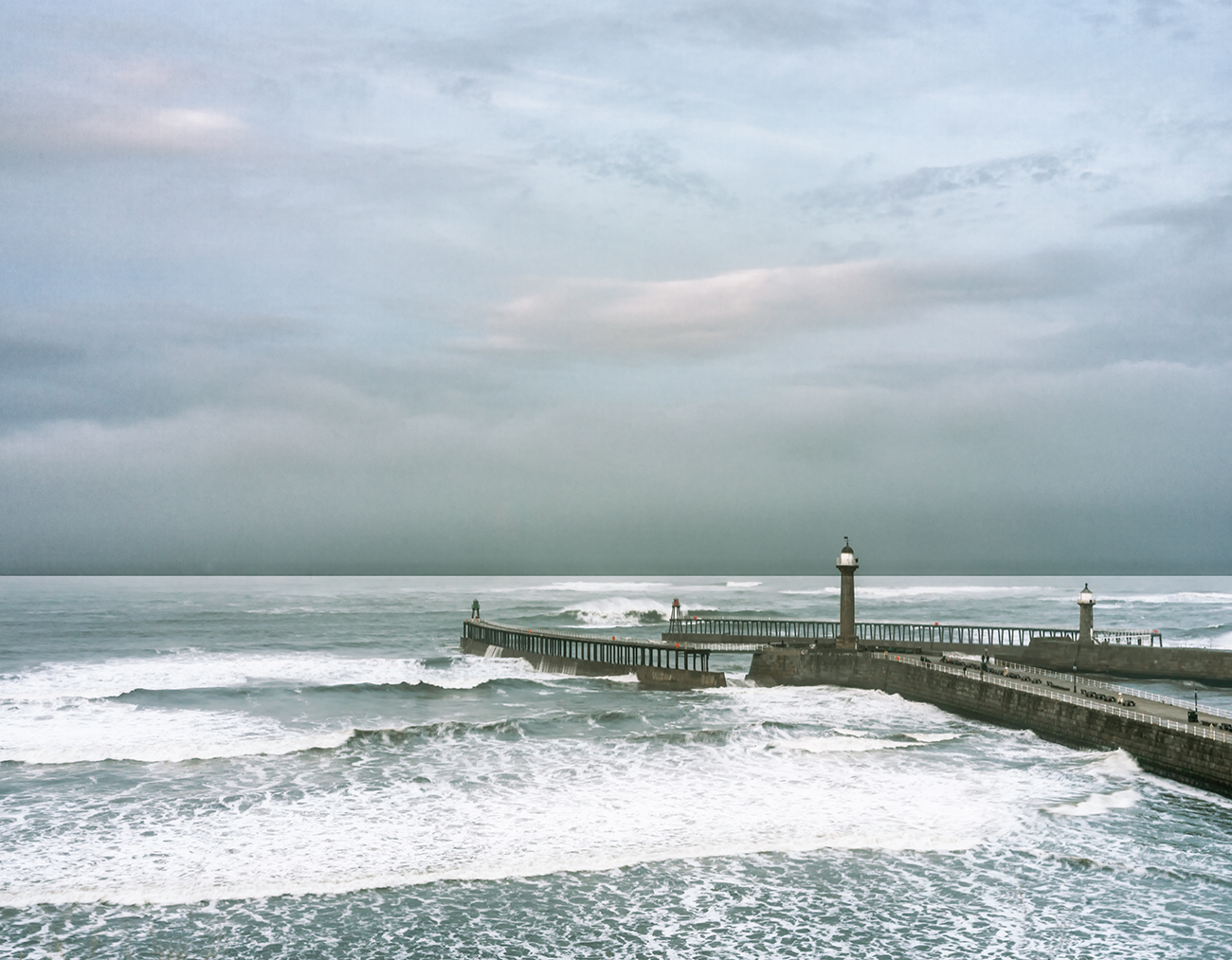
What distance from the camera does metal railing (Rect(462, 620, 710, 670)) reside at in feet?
153

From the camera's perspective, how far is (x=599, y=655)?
53062mm

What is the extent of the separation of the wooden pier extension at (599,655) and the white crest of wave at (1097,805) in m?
22.3

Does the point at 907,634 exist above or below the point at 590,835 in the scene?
below

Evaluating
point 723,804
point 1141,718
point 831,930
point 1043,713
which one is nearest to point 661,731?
point 723,804

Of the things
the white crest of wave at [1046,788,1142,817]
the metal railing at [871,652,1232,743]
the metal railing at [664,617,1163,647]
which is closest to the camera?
the white crest of wave at [1046,788,1142,817]

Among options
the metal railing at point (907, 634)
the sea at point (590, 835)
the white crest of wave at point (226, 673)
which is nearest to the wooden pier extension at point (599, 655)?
the white crest of wave at point (226, 673)

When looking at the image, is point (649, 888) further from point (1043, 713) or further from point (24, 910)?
point (1043, 713)

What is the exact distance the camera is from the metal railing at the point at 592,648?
4669 centimetres

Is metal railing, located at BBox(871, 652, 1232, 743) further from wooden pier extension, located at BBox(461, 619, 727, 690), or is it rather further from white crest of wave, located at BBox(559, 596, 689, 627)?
white crest of wave, located at BBox(559, 596, 689, 627)

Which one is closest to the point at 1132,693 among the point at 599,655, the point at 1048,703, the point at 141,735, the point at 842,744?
the point at 1048,703

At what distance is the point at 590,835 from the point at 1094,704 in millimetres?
16429

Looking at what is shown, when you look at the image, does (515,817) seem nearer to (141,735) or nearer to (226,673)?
(141,735)

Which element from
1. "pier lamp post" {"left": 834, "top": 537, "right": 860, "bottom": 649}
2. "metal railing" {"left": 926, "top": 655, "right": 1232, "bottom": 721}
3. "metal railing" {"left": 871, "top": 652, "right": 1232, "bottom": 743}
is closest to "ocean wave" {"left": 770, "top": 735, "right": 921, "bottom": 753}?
"metal railing" {"left": 871, "top": 652, "right": 1232, "bottom": 743}

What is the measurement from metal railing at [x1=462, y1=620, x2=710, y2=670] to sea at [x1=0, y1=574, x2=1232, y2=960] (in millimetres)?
8501
